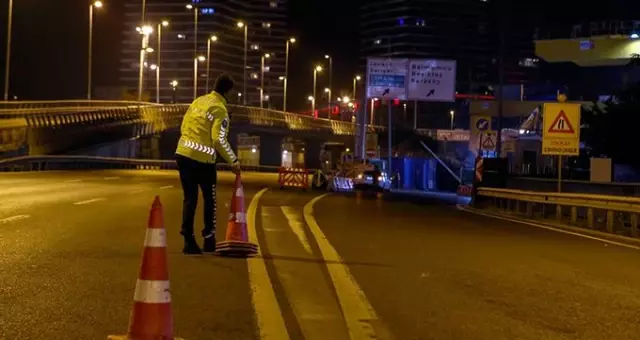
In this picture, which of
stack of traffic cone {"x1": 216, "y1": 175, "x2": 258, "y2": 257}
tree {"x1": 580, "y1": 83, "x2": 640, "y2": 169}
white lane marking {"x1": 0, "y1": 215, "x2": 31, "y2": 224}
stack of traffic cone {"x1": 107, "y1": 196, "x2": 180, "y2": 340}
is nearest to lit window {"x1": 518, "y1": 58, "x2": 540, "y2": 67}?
tree {"x1": 580, "y1": 83, "x2": 640, "y2": 169}

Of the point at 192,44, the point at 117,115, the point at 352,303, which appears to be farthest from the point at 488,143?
the point at 192,44

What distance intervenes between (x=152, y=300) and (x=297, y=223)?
1065cm

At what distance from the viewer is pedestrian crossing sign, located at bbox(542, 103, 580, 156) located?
22.1 metres

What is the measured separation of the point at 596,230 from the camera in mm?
18781

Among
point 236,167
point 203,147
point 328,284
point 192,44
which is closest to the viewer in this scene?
point 328,284

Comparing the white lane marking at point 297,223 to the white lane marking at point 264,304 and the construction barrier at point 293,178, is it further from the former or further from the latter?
the construction barrier at point 293,178

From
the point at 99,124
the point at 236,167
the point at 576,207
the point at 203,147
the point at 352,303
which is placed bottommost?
the point at 352,303

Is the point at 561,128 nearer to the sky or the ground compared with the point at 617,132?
nearer to the ground

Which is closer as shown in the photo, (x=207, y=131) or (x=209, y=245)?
(x=207, y=131)

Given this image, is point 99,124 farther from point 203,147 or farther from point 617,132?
point 203,147

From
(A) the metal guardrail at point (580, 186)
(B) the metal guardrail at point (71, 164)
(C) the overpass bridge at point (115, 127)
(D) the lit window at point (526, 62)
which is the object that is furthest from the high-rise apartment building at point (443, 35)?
(A) the metal guardrail at point (580, 186)

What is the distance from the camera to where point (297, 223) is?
1599 centimetres

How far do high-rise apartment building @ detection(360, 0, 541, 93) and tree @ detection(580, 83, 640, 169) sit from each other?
122 m

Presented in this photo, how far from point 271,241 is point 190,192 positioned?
2761 mm
